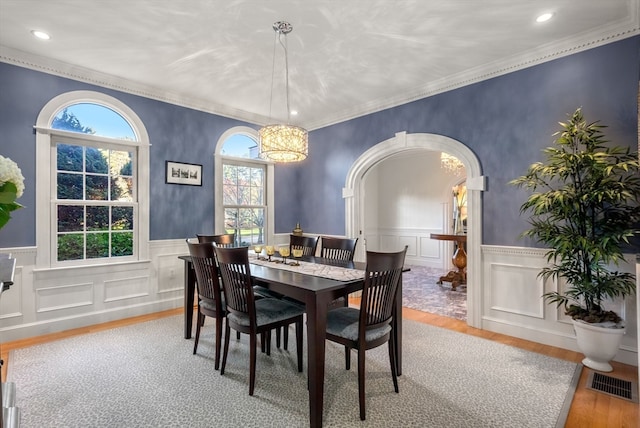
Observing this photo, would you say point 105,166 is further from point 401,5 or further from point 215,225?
point 401,5

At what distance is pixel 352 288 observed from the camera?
2402mm

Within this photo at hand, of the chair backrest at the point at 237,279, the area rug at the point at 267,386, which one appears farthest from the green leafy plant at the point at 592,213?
the chair backrest at the point at 237,279

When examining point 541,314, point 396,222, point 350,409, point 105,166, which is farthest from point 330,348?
point 396,222

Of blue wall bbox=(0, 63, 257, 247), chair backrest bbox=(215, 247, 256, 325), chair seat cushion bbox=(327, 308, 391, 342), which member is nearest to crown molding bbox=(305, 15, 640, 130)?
blue wall bbox=(0, 63, 257, 247)

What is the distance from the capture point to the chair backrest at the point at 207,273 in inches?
111

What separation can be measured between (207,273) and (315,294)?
123 cm

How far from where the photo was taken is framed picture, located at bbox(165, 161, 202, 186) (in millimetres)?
4520

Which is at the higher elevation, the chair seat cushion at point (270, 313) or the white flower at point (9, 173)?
the white flower at point (9, 173)

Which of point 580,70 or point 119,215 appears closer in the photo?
point 580,70

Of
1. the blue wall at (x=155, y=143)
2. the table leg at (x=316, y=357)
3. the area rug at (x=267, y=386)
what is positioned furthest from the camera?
the blue wall at (x=155, y=143)

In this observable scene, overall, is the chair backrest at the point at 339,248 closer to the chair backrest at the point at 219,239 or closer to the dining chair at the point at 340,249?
the dining chair at the point at 340,249

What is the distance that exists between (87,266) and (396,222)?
254 inches

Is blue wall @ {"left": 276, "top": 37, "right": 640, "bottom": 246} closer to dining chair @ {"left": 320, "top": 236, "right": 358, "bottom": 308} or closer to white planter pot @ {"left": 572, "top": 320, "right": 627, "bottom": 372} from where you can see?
white planter pot @ {"left": 572, "top": 320, "right": 627, "bottom": 372}

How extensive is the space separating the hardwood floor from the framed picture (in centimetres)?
175
